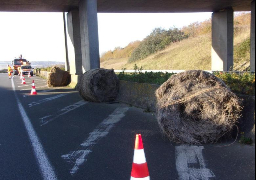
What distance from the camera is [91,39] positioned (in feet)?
52.4

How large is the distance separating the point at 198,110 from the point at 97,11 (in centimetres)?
1586

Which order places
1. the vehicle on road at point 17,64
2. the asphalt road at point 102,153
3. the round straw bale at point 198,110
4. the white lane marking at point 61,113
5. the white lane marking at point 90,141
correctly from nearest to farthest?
the asphalt road at point 102,153 < the white lane marking at point 90,141 < the round straw bale at point 198,110 < the white lane marking at point 61,113 < the vehicle on road at point 17,64

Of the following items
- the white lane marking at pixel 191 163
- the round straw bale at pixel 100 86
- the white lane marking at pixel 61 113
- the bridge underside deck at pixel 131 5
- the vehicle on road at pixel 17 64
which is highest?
the bridge underside deck at pixel 131 5

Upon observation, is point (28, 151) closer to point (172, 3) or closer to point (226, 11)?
point (172, 3)

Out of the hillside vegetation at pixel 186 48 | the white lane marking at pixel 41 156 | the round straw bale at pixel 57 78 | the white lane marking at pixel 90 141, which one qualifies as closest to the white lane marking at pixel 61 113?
the white lane marking at pixel 41 156

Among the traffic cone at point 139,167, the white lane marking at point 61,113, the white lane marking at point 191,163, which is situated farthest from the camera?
the white lane marking at point 61,113

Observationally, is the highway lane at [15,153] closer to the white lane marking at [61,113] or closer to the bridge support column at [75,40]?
the white lane marking at [61,113]

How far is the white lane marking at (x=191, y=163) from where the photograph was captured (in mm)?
4243

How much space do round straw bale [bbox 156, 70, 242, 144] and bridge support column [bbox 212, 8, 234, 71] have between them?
16.8 m

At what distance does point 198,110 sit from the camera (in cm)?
582

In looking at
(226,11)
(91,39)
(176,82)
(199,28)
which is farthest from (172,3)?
(199,28)

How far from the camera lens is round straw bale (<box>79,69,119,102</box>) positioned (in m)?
11.5

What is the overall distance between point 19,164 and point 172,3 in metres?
16.5

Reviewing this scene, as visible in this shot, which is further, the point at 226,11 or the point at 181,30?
the point at 181,30
